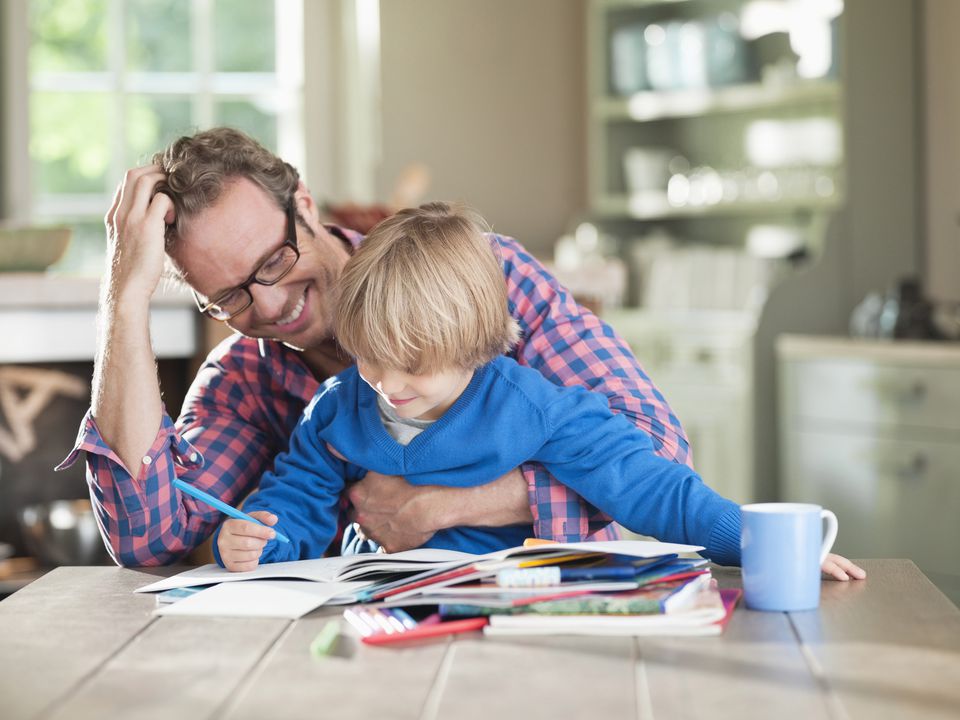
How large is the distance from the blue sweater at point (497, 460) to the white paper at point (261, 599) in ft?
0.45

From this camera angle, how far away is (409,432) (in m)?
1.50

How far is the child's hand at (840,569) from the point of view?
1.33 metres

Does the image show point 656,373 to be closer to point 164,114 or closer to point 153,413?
point 164,114

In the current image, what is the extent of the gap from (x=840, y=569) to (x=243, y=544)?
2.04 feet

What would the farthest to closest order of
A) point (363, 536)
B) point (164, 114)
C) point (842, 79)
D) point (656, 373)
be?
point (164, 114), point (656, 373), point (842, 79), point (363, 536)

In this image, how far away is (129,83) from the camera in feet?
17.6

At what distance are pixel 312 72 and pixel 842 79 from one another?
2.38 meters

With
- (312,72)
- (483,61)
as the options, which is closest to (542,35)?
(483,61)

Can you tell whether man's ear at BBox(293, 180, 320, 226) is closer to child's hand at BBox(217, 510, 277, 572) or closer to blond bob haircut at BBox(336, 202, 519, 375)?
blond bob haircut at BBox(336, 202, 519, 375)

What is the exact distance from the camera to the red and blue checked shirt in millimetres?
1531

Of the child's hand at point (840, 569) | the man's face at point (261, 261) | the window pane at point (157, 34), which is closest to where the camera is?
the child's hand at point (840, 569)

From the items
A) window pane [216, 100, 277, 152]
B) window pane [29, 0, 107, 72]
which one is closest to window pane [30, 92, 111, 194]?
window pane [29, 0, 107, 72]

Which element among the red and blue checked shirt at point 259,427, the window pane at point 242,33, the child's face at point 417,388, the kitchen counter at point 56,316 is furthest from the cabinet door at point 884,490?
the window pane at point 242,33

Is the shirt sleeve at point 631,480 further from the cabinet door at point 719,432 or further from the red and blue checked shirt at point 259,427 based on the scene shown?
the cabinet door at point 719,432
